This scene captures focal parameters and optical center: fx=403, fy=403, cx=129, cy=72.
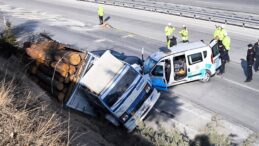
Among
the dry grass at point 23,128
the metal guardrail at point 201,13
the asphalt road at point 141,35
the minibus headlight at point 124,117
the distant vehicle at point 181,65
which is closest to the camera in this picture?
the dry grass at point 23,128

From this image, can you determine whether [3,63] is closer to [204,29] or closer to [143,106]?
[143,106]

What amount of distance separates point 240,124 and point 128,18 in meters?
21.9

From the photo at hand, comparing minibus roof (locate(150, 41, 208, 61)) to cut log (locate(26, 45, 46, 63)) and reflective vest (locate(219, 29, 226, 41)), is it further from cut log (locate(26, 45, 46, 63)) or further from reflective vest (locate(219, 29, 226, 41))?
cut log (locate(26, 45, 46, 63))

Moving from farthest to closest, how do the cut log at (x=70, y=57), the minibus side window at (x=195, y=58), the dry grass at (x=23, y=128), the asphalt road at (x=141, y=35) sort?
the minibus side window at (x=195, y=58), the asphalt road at (x=141, y=35), the cut log at (x=70, y=57), the dry grass at (x=23, y=128)

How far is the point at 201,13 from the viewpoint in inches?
1205

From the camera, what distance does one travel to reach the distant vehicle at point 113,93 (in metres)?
14.9

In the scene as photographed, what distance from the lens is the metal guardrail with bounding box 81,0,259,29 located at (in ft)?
88.6

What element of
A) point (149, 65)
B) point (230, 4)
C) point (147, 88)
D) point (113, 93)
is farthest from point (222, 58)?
point (230, 4)

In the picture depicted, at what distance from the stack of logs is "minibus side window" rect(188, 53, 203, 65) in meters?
5.03

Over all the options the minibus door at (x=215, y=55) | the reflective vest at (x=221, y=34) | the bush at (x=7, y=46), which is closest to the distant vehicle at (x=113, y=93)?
the minibus door at (x=215, y=55)

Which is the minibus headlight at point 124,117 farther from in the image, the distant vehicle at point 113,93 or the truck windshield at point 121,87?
the truck windshield at point 121,87

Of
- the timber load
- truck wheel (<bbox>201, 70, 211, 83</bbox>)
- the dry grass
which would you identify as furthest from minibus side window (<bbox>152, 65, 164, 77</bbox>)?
the dry grass

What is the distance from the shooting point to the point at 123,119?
14812mm

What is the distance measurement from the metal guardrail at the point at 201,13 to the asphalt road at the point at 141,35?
2.10 feet
